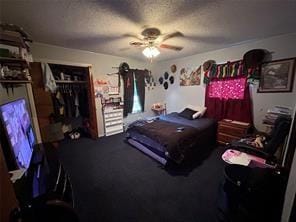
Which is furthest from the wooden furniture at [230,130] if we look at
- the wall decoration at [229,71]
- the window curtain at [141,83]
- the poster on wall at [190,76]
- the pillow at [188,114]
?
the window curtain at [141,83]

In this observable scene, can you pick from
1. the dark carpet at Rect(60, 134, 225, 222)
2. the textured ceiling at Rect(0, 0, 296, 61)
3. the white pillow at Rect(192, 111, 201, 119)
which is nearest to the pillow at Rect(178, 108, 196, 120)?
the white pillow at Rect(192, 111, 201, 119)

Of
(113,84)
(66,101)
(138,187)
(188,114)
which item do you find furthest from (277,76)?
(66,101)

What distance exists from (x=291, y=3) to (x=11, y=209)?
2.98 meters

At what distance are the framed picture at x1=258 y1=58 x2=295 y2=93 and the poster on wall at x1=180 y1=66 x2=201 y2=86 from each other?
1.44 m

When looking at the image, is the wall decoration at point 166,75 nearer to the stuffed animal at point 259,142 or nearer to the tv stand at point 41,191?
the stuffed animal at point 259,142

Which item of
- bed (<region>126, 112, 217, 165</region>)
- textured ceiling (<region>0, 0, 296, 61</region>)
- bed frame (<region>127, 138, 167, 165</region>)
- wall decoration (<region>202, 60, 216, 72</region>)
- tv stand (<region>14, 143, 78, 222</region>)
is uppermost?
textured ceiling (<region>0, 0, 296, 61</region>)

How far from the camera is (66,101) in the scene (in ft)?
11.3

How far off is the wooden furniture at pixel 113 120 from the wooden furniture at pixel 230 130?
2688mm

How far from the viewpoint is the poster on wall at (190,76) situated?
382 cm

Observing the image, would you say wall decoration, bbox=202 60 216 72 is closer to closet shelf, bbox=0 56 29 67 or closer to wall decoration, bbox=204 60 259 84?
wall decoration, bbox=204 60 259 84

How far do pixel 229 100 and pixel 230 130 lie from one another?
0.73 meters

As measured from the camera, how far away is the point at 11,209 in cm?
69

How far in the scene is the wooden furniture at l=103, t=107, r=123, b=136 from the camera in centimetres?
382

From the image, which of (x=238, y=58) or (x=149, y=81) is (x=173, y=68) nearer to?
(x=149, y=81)
